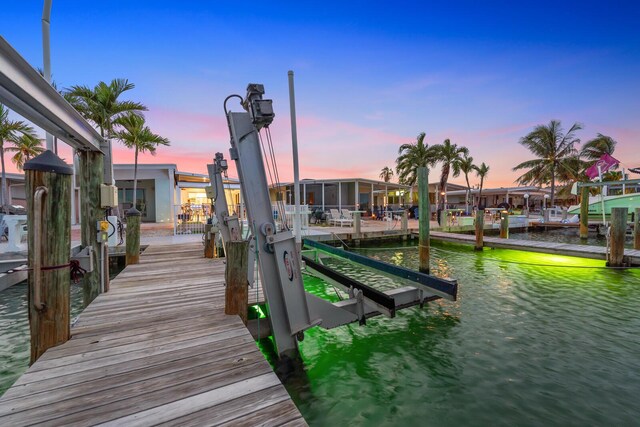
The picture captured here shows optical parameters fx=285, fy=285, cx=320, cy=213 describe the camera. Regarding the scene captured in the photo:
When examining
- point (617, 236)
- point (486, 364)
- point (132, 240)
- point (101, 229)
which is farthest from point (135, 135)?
point (617, 236)

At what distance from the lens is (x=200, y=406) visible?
6.22 feet

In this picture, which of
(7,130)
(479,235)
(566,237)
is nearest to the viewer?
(479,235)

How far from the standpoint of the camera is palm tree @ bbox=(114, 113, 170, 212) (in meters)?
15.2

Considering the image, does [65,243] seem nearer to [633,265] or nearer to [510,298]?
[510,298]

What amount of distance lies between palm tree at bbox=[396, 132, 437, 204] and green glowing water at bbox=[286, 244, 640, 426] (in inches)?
894

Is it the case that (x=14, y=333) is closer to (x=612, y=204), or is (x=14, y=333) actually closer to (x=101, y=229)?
(x=101, y=229)

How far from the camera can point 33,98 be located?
2.44 metres

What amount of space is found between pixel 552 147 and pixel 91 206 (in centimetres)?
3794

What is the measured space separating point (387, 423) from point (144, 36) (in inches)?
641

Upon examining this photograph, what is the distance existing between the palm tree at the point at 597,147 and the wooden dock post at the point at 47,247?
41.1 meters

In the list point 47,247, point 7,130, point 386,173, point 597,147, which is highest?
point 386,173

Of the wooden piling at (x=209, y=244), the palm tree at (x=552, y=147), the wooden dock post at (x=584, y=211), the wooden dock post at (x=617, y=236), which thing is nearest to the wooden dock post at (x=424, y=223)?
the wooden dock post at (x=617, y=236)

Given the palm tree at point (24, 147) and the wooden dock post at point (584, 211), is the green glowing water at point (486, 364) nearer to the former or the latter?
the wooden dock post at point (584, 211)

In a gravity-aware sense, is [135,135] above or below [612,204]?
above
